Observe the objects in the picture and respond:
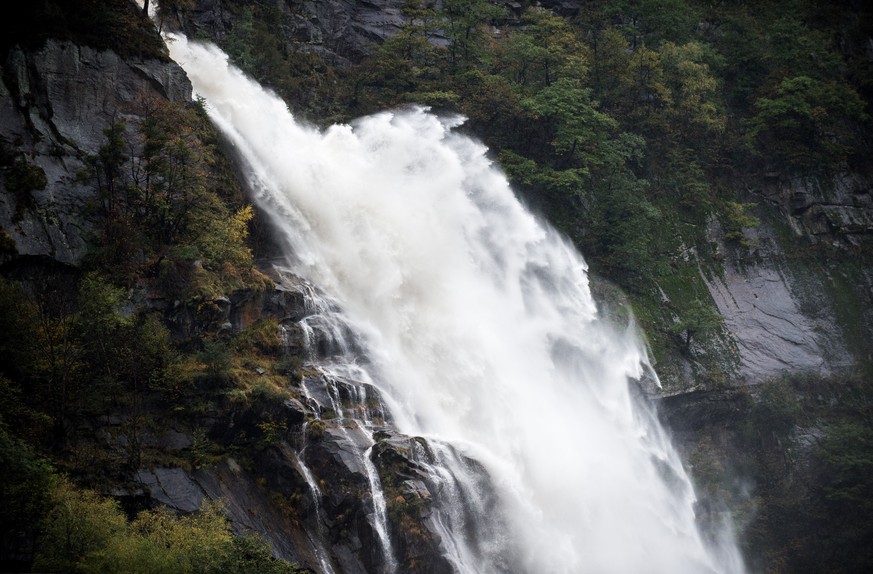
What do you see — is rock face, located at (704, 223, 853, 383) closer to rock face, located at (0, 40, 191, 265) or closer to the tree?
the tree

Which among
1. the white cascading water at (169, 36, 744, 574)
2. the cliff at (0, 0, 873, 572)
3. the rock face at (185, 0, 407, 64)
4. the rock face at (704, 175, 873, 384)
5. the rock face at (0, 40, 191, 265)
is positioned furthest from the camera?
the rock face at (185, 0, 407, 64)

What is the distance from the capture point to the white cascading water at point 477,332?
24.0m

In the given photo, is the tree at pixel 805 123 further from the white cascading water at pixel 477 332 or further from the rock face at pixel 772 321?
the white cascading water at pixel 477 332

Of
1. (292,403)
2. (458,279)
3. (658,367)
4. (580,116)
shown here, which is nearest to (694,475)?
(658,367)

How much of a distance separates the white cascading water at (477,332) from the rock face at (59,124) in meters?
4.18

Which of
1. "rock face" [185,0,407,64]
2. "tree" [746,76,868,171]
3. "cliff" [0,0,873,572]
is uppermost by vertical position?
"rock face" [185,0,407,64]

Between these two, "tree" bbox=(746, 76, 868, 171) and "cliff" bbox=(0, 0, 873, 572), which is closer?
"cliff" bbox=(0, 0, 873, 572)

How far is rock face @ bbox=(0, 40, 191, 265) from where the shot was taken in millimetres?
20453

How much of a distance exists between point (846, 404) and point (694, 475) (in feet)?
29.8

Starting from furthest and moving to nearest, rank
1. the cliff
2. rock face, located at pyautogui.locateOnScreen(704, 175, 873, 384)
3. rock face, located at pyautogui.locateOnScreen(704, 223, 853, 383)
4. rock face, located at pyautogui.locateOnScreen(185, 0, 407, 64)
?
rock face, located at pyautogui.locateOnScreen(185, 0, 407, 64) < rock face, located at pyautogui.locateOnScreen(704, 175, 873, 384) < rock face, located at pyautogui.locateOnScreen(704, 223, 853, 383) < the cliff

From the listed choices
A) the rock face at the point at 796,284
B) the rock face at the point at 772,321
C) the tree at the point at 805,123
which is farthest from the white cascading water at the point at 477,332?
the tree at the point at 805,123

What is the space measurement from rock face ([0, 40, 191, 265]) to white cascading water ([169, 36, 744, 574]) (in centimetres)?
418

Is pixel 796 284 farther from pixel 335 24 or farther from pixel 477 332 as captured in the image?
pixel 335 24

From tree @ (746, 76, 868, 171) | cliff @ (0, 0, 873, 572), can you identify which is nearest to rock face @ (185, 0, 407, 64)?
cliff @ (0, 0, 873, 572)
